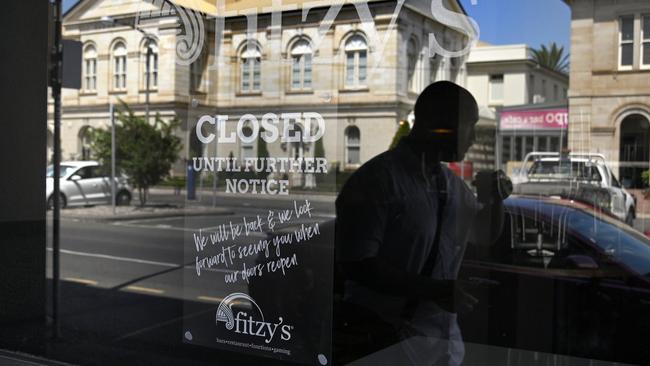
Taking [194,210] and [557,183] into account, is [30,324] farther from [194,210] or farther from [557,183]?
[557,183]

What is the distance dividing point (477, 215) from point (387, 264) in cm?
58

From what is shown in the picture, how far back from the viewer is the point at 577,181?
3.41 metres

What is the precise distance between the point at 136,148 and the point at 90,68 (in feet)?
5.18

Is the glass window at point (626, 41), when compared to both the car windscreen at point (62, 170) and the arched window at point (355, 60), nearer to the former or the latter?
the arched window at point (355, 60)

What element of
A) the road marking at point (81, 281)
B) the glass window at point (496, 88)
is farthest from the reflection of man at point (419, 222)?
the road marking at point (81, 281)

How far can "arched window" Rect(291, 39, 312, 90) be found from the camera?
3436mm

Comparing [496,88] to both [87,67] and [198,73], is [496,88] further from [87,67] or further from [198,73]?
[87,67]

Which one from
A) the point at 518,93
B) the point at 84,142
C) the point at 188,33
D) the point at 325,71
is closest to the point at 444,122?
the point at 518,93

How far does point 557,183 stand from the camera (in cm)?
353

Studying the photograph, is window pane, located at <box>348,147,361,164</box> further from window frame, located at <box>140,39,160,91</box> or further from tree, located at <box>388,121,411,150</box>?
window frame, located at <box>140,39,160,91</box>

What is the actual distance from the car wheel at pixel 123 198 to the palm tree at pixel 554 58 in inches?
213

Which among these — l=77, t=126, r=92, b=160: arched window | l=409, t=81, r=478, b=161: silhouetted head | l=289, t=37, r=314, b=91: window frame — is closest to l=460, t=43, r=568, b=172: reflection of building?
l=409, t=81, r=478, b=161: silhouetted head

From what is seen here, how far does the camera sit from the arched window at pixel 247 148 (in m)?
3.35

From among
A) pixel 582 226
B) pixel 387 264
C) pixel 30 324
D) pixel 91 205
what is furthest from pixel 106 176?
pixel 582 226
